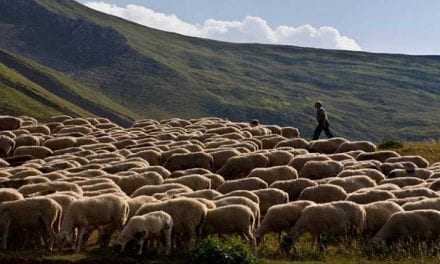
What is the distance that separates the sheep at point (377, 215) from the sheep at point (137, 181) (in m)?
8.71

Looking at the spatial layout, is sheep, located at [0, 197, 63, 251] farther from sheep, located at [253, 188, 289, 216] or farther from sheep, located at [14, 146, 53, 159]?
sheep, located at [14, 146, 53, 159]

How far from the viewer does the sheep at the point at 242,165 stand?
29125mm

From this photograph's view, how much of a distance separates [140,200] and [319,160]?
10659 millimetres

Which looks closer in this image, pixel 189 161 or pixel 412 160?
pixel 412 160

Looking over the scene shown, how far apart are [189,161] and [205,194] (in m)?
9.09

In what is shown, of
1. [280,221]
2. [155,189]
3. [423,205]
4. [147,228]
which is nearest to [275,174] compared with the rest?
[155,189]

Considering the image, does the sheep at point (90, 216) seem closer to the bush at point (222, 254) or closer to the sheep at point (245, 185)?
the bush at point (222, 254)

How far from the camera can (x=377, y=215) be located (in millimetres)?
18484

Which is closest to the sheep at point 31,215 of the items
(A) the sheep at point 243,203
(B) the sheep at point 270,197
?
(A) the sheep at point 243,203

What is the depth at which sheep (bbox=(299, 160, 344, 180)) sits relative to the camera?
2658 centimetres

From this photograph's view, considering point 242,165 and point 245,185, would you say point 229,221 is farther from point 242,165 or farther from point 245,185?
point 242,165

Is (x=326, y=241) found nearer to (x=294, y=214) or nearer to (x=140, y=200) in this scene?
(x=294, y=214)

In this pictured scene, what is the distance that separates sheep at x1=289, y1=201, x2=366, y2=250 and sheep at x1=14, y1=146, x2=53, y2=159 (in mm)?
19602

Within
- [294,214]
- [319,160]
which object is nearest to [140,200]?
[294,214]
